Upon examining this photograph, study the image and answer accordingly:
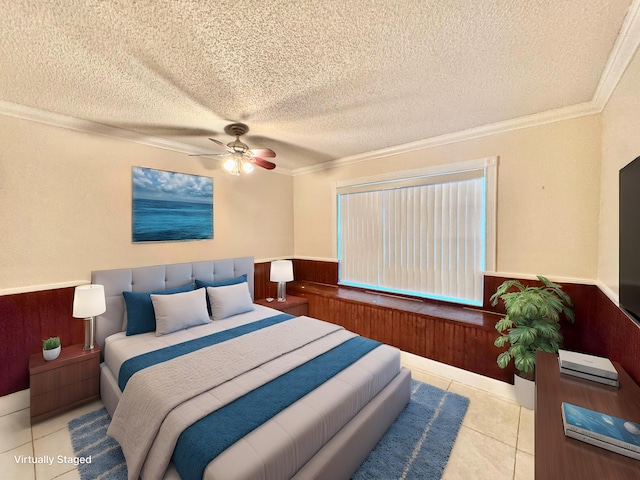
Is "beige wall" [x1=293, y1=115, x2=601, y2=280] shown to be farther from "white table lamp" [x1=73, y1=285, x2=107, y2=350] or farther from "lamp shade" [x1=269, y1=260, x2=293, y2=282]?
"white table lamp" [x1=73, y1=285, x2=107, y2=350]

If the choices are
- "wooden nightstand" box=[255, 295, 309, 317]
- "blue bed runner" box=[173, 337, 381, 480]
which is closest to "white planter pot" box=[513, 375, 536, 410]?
"blue bed runner" box=[173, 337, 381, 480]

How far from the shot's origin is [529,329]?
2258mm

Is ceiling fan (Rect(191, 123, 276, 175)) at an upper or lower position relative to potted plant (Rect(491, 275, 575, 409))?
upper

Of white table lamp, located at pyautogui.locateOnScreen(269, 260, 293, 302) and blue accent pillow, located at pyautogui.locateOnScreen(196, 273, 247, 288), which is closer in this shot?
blue accent pillow, located at pyautogui.locateOnScreen(196, 273, 247, 288)

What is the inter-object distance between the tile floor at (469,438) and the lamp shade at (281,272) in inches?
90.3

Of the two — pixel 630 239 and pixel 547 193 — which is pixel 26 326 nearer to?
pixel 630 239

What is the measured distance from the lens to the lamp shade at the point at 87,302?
2422mm

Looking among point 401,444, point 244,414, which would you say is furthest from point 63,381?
point 401,444

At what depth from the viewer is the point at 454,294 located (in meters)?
3.26

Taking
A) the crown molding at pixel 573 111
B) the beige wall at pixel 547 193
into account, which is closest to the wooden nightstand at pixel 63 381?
the crown molding at pixel 573 111

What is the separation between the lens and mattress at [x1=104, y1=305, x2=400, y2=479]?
1297mm

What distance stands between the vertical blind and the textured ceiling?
0.91 metres

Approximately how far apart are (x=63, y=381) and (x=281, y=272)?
2501 mm

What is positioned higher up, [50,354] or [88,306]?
[88,306]
